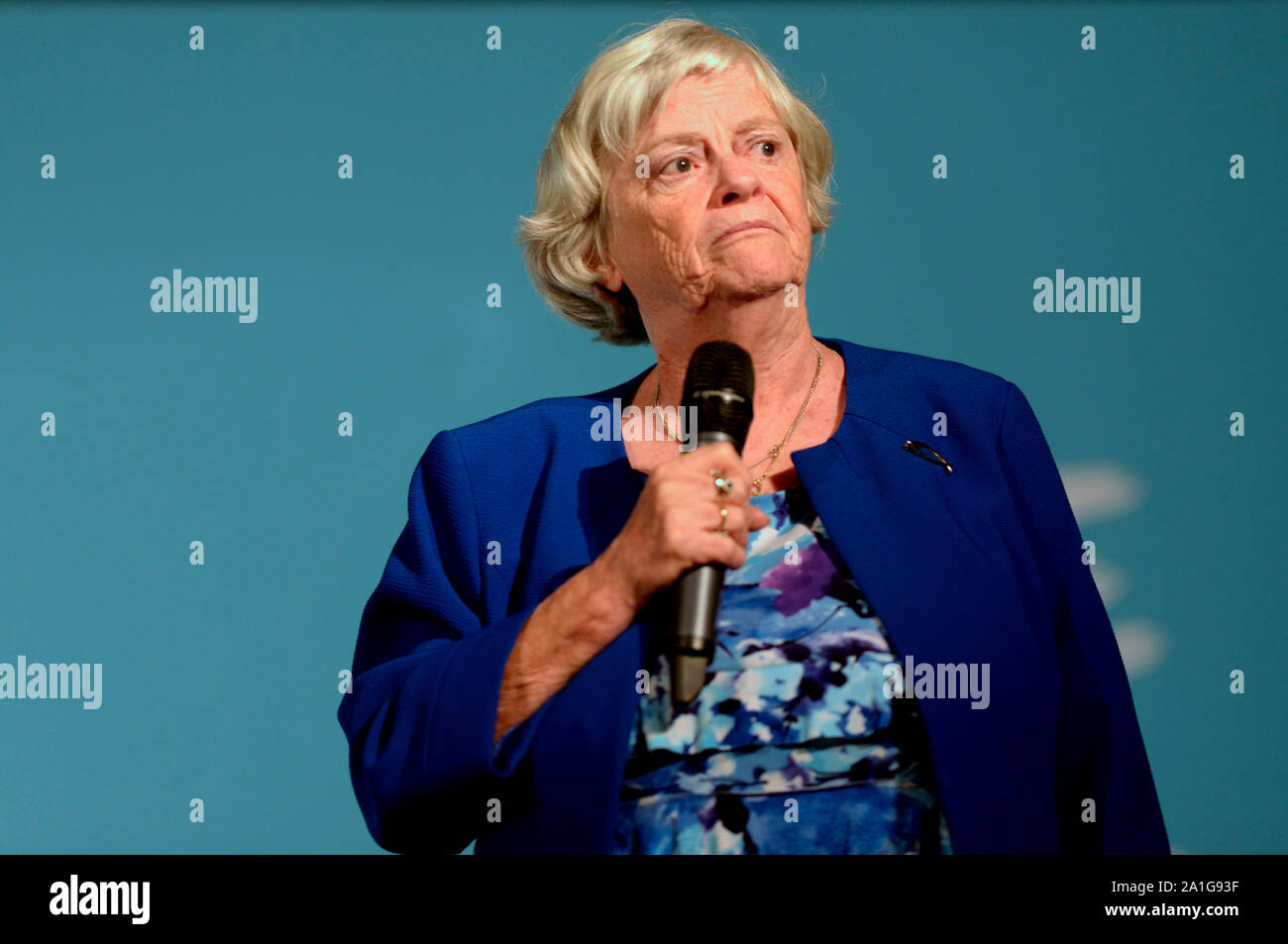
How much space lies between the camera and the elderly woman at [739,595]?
168cm

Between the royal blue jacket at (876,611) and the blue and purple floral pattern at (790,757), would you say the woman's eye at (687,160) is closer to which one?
the royal blue jacket at (876,611)

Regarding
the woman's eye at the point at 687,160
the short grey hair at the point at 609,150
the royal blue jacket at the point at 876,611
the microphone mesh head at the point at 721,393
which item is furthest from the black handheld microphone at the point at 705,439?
the short grey hair at the point at 609,150

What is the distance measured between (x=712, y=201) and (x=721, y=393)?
1.44 feet

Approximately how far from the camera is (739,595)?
1.78 m

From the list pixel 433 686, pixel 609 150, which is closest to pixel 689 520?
pixel 433 686

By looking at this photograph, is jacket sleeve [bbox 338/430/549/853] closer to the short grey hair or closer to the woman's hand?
the woman's hand

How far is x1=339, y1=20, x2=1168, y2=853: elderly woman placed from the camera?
168 cm

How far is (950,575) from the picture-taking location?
1773mm

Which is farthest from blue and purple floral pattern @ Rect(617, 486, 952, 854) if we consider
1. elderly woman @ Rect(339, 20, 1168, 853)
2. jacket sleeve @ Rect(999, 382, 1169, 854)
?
jacket sleeve @ Rect(999, 382, 1169, 854)

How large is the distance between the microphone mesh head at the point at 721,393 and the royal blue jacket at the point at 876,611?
0.76 feet

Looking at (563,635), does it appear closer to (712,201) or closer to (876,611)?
(876,611)
